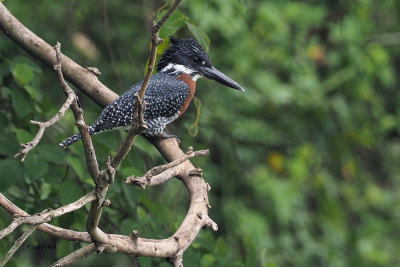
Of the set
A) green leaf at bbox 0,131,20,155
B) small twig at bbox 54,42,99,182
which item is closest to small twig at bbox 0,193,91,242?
small twig at bbox 54,42,99,182

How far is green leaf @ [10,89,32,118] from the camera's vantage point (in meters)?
2.70

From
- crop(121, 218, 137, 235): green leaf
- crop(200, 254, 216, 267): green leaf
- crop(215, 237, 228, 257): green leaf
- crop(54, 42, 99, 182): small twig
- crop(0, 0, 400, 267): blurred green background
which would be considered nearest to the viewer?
crop(54, 42, 99, 182): small twig

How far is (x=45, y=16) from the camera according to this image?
468 centimetres

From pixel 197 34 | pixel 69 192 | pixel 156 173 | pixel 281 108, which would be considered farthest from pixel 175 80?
pixel 281 108

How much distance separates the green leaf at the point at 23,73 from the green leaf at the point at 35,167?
344 millimetres

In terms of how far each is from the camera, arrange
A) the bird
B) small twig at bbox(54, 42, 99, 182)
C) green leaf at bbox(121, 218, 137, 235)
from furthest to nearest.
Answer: the bird < green leaf at bbox(121, 218, 137, 235) < small twig at bbox(54, 42, 99, 182)

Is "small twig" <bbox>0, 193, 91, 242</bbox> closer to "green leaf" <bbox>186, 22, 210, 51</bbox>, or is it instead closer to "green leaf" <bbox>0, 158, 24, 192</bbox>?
"green leaf" <bbox>0, 158, 24, 192</bbox>

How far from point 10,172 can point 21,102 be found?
13.5 inches

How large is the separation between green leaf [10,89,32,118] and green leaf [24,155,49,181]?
23 centimetres

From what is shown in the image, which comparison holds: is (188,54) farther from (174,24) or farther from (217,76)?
(174,24)

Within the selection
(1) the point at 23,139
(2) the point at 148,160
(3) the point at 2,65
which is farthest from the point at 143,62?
(1) the point at 23,139

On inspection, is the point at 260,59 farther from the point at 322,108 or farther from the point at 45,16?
the point at 45,16

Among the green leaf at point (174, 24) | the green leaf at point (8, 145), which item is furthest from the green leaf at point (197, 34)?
the green leaf at point (8, 145)

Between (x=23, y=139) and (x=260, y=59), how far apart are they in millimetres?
2998
